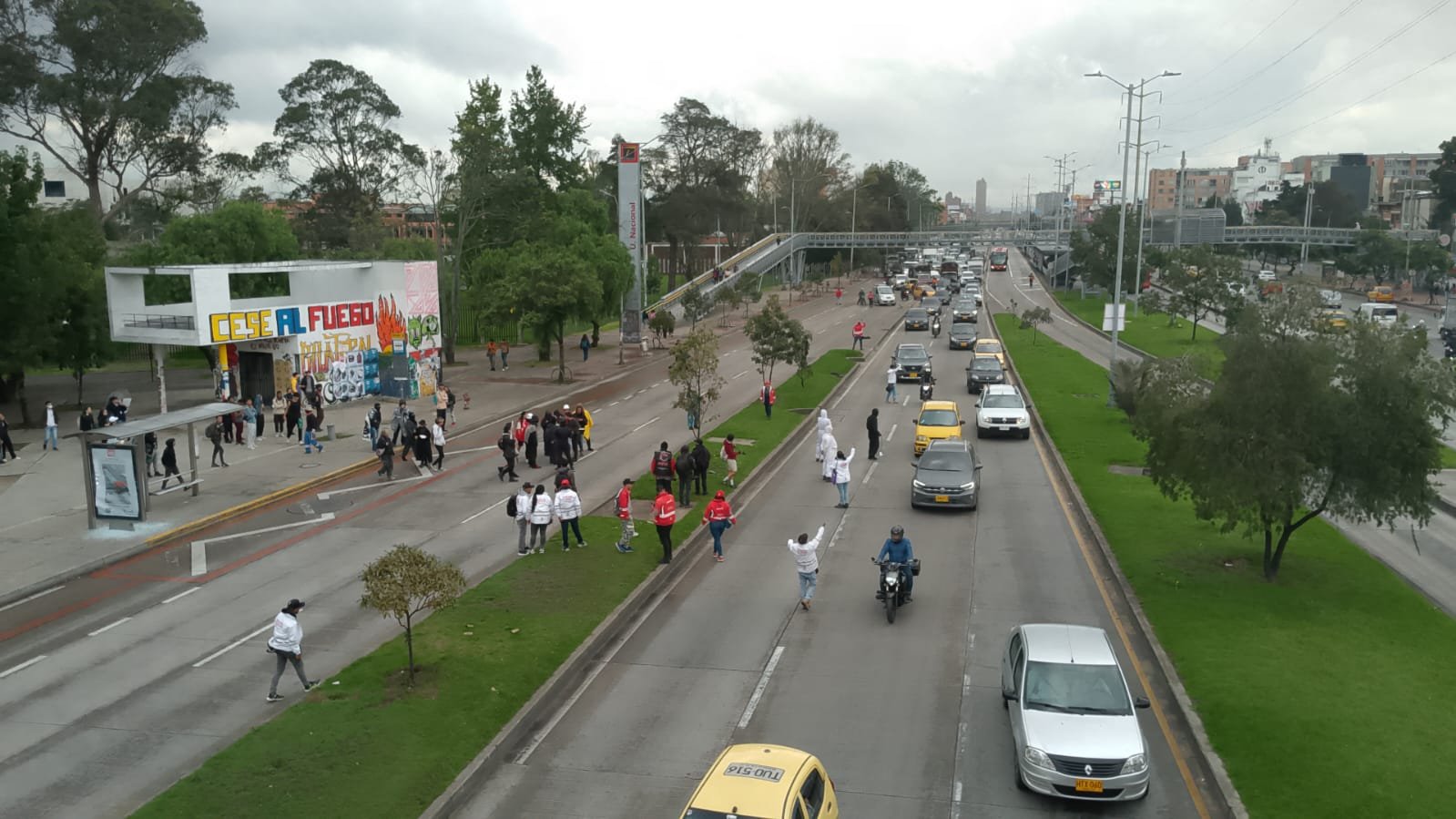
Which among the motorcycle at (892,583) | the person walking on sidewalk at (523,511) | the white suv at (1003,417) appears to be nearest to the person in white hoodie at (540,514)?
the person walking on sidewalk at (523,511)

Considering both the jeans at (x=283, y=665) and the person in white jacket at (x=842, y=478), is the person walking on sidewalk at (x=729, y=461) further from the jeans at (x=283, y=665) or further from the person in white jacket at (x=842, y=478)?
the jeans at (x=283, y=665)

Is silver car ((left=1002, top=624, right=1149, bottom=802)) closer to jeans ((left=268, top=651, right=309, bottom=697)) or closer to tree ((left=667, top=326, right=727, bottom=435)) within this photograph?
jeans ((left=268, top=651, right=309, bottom=697))

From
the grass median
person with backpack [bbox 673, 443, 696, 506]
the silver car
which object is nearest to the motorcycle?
the silver car

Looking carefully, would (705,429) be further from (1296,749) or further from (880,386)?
(1296,749)

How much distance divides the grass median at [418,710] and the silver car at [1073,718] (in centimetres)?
622

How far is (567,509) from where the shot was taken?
20656 mm

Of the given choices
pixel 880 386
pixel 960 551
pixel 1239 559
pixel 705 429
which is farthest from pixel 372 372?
pixel 1239 559

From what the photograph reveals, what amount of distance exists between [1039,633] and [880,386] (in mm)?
33610

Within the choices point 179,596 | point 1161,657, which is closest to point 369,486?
point 179,596

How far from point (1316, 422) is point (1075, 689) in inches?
333

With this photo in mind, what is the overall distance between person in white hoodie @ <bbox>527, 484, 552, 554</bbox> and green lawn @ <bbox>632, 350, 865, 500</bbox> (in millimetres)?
4895

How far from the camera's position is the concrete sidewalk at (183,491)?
21.3m

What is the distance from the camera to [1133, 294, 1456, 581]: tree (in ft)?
57.3

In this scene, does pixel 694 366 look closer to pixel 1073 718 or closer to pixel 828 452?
pixel 828 452
